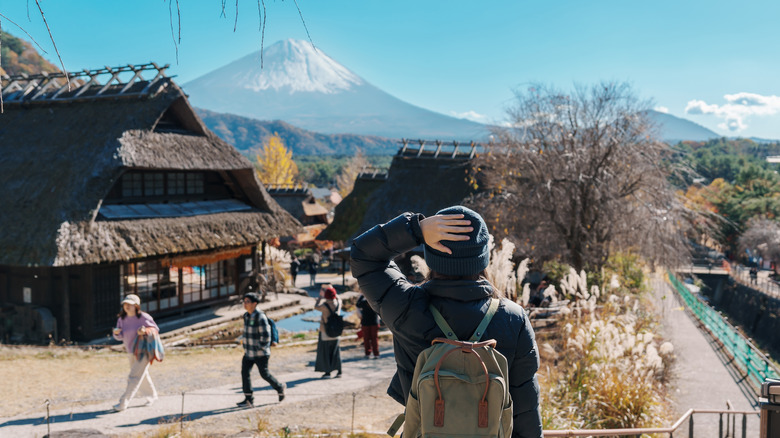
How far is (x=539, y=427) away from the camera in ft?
8.38

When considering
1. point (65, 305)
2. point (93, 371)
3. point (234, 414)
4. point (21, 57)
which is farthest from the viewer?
point (21, 57)

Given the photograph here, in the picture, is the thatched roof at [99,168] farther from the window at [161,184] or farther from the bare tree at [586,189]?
the bare tree at [586,189]

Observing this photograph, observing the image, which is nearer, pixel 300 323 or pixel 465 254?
pixel 465 254

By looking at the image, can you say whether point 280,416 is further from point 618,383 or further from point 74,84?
point 74,84

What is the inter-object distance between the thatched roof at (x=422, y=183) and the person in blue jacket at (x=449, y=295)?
59.9 ft

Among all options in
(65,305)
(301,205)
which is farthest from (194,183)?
(301,205)

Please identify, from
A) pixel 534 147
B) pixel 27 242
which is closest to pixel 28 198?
pixel 27 242

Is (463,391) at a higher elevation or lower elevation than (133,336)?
higher

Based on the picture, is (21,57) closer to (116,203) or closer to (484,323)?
(116,203)

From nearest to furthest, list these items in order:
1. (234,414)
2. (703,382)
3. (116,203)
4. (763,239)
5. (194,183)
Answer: (234,414), (703,382), (116,203), (194,183), (763,239)

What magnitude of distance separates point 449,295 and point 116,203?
607 inches

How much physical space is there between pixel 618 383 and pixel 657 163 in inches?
319

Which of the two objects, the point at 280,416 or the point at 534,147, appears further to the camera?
the point at 534,147

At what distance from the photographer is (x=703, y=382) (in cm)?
1027
